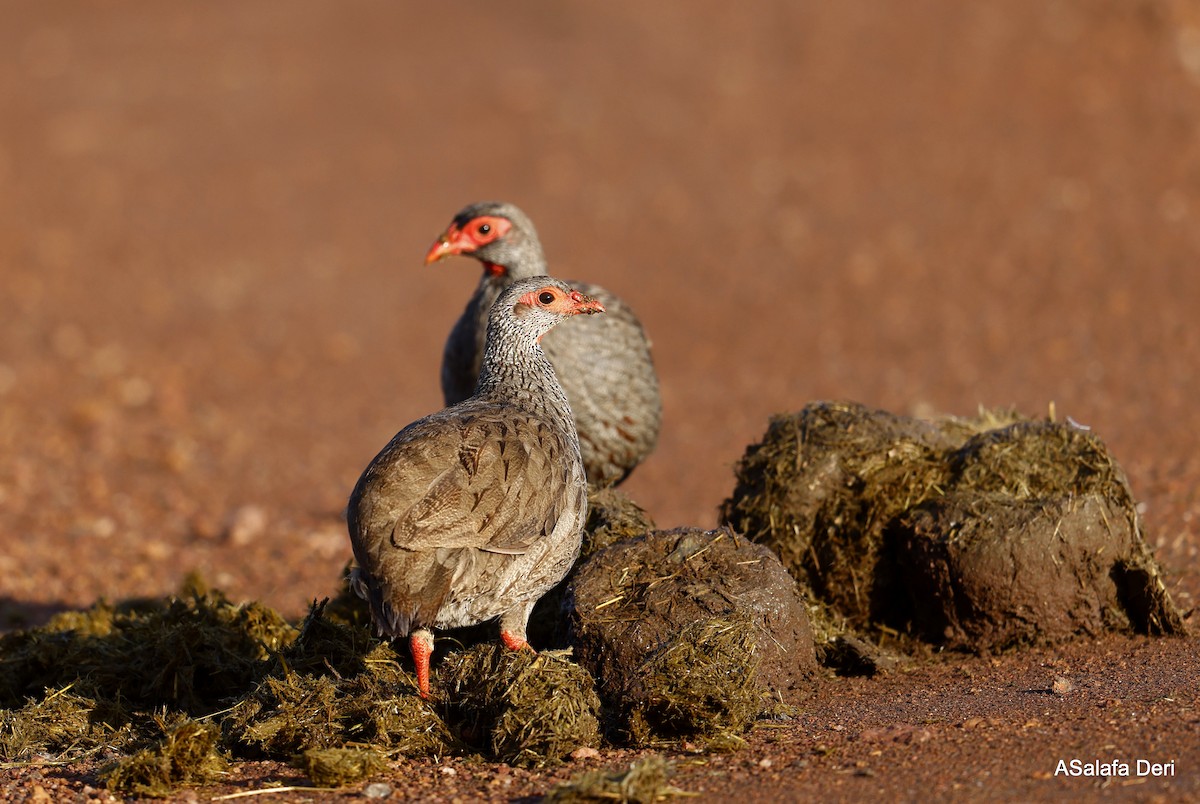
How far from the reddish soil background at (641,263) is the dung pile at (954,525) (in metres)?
0.26

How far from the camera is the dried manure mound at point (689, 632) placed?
19.2 ft

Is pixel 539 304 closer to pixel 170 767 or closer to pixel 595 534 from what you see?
pixel 595 534

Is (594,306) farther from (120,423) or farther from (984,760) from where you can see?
(120,423)

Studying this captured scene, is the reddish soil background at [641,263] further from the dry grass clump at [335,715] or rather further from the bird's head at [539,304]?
the bird's head at [539,304]

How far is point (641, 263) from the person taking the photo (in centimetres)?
1845

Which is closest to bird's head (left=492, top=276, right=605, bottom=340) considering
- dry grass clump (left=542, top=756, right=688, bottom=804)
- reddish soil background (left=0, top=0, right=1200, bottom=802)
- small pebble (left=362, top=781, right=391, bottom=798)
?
reddish soil background (left=0, top=0, right=1200, bottom=802)

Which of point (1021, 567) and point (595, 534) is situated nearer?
point (1021, 567)

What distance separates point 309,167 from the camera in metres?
22.8

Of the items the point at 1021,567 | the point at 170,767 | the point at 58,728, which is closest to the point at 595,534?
the point at 1021,567

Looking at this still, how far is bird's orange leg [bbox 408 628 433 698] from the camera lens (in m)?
6.16

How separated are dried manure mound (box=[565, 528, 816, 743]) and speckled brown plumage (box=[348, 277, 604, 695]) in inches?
11.5

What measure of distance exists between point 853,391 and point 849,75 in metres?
9.44

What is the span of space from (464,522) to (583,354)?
3.09m

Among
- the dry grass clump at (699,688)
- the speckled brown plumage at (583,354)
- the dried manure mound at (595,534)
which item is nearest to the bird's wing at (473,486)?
the dried manure mound at (595,534)
